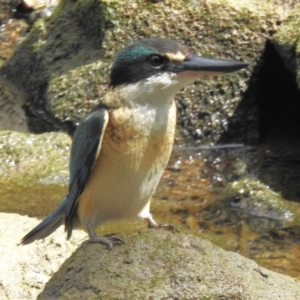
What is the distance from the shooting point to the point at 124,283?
452cm

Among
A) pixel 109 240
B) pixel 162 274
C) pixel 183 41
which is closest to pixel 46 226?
pixel 109 240

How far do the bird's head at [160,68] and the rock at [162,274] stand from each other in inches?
33.7

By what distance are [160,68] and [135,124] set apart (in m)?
0.35

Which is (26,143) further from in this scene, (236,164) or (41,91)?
(236,164)

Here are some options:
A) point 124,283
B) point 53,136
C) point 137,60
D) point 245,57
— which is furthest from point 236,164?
point 124,283

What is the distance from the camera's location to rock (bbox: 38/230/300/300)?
4.46m

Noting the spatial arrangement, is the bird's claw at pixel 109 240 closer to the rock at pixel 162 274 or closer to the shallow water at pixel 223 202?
the rock at pixel 162 274

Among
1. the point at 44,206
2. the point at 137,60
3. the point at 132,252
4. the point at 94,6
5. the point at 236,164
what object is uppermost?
the point at 137,60

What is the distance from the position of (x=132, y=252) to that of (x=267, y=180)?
3.78m

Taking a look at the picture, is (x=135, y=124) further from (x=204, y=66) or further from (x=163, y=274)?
(x=163, y=274)

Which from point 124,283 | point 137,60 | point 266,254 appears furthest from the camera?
point 266,254

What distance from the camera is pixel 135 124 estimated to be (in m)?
5.20

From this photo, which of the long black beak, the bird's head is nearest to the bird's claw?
the bird's head

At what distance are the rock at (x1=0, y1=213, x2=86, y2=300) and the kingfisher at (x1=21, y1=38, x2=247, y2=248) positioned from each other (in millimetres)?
895
